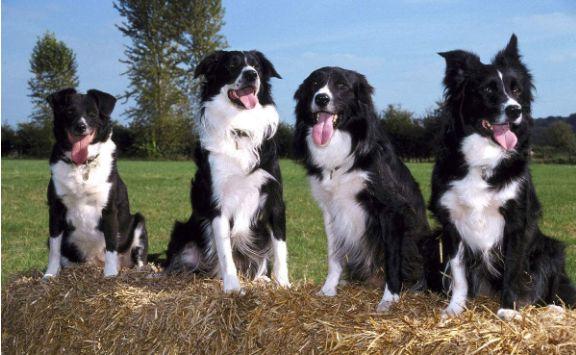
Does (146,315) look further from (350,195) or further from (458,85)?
(458,85)

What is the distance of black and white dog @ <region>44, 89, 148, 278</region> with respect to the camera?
4.98 m

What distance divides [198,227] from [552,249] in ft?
8.49

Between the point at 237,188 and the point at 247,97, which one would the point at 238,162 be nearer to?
the point at 237,188

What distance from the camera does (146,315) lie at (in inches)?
163

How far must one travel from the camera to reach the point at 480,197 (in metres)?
3.68

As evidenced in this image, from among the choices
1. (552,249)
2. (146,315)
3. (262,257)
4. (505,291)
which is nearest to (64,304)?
(146,315)

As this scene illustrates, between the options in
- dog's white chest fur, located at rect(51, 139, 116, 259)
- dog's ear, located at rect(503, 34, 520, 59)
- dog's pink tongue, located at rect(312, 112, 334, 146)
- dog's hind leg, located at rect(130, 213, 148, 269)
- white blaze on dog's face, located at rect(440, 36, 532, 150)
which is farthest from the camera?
dog's hind leg, located at rect(130, 213, 148, 269)

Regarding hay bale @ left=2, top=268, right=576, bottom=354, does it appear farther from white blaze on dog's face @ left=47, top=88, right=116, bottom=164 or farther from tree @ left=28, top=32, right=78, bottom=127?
tree @ left=28, top=32, right=78, bottom=127

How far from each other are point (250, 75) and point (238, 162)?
631mm

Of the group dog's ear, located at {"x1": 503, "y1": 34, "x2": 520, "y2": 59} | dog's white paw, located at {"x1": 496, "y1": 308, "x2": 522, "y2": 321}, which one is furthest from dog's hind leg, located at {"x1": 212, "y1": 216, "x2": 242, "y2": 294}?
dog's ear, located at {"x1": 503, "y1": 34, "x2": 520, "y2": 59}

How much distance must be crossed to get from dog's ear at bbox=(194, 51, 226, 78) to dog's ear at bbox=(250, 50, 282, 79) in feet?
0.85

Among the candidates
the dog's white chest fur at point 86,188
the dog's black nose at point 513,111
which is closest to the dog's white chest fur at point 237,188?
the dog's white chest fur at point 86,188

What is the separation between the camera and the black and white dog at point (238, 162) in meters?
4.52

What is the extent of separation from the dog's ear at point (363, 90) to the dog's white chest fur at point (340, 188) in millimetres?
262
